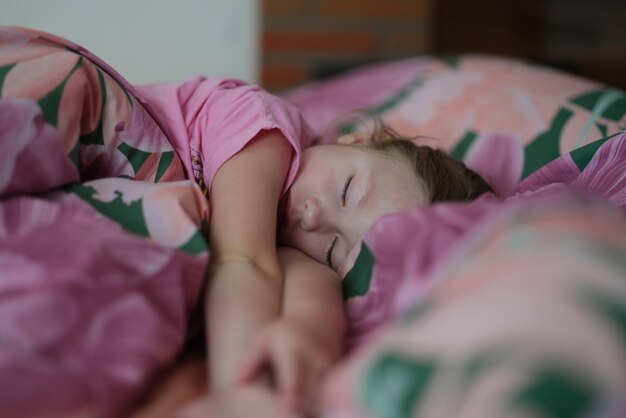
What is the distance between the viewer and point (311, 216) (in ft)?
3.11

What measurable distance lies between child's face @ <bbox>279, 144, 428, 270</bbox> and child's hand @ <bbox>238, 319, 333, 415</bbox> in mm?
332

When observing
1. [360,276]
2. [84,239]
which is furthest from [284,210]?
[84,239]

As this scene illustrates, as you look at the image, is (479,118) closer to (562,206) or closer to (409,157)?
(409,157)

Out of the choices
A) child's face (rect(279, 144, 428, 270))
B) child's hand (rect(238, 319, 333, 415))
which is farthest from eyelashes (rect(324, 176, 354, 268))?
child's hand (rect(238, 319, 333, 415))

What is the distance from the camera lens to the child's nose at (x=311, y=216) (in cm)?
95

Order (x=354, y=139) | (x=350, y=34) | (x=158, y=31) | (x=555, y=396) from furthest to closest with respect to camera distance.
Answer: (x=350, y=34) → (x=158, y=31) → (x=354, y=139) → (x=555, y=396)

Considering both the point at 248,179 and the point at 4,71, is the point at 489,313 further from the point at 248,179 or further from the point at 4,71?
the point at 4,71

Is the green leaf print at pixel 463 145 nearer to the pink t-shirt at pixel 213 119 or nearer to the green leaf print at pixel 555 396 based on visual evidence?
the pink t-shirt at pixel 213 119

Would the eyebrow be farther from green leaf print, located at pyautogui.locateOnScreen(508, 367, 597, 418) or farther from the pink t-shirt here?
green leaf print, located at pyautogui.locateOnScreen(508, 367, 597, 418)

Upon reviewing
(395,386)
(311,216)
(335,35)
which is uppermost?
(395,386)

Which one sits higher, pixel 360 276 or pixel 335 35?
pixel 360 276

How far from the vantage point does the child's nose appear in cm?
95

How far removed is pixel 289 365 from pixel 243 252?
21 cm

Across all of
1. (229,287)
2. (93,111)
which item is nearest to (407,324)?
(229,287)
